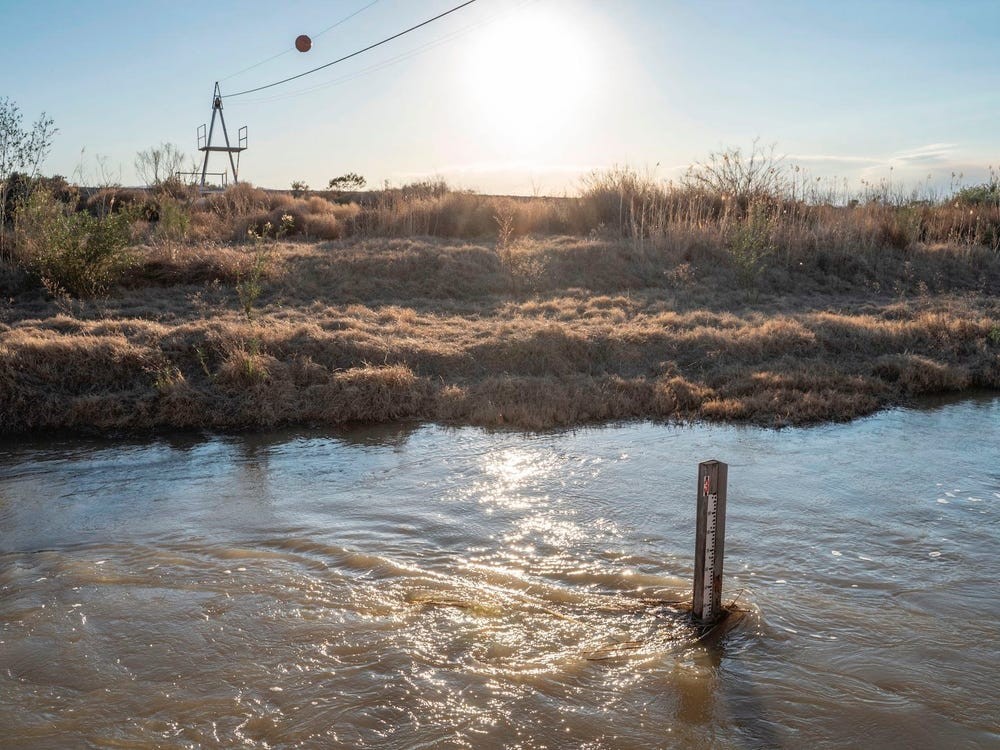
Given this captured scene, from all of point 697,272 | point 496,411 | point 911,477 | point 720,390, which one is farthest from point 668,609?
point 697,272

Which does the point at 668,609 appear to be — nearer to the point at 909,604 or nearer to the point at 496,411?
the point at 909,604

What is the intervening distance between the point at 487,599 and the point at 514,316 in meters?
7.34

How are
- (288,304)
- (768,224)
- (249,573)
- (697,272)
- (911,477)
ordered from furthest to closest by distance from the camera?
(768,224) → (697,272) → (288,304) → (911,477) → (249,573)

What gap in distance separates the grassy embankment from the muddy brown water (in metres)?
1.16

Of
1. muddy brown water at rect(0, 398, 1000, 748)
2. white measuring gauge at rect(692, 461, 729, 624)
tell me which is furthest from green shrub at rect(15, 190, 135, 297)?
white measuring gauge at rect(692, 461, 729, 624)

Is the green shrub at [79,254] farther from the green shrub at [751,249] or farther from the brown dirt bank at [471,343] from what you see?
the green shrub at [751,249]

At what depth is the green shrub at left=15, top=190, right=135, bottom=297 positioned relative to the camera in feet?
38.0

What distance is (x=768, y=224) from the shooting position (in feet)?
51.2

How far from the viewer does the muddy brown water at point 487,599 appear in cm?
365

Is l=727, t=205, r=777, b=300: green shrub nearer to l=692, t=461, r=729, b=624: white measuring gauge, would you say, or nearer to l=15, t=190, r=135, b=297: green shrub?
l=15, t=190, r=135, b=297: green shrub

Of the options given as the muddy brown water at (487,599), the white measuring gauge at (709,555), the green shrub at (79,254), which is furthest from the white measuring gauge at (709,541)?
the green shrub at (79,254)

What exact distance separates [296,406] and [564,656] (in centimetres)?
533

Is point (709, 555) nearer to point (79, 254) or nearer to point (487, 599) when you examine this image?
point (487, 599)

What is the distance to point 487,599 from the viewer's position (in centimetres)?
472
